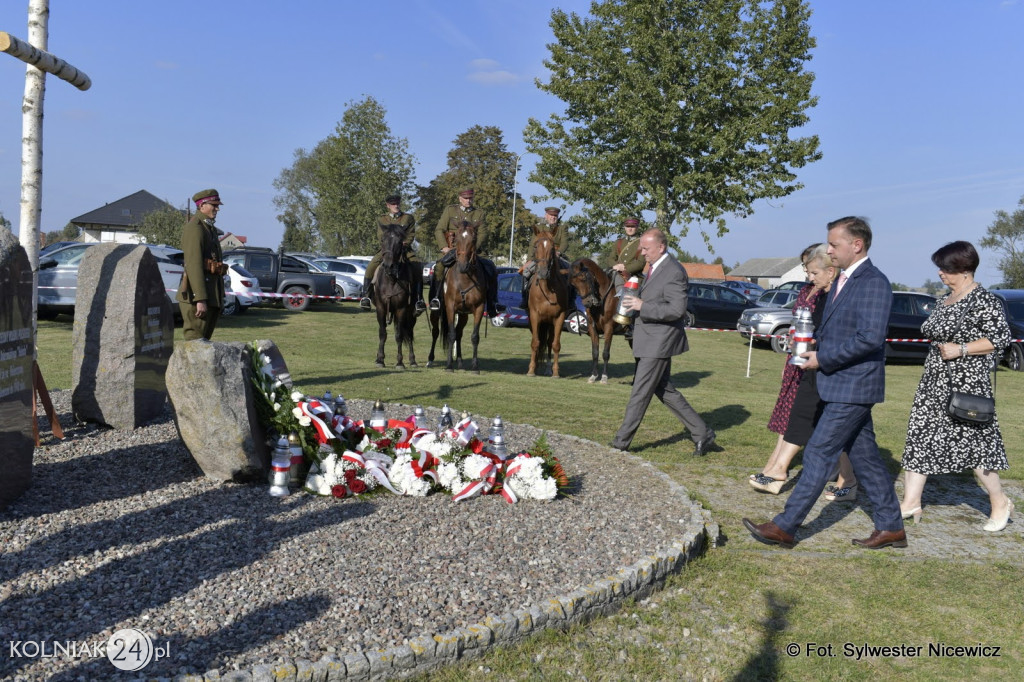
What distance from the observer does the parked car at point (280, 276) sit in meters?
25.9

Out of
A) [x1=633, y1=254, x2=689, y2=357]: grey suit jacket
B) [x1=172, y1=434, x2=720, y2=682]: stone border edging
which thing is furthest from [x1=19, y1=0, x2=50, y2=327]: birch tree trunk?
[x1=633, y1=254, x2=689, y2=357]: grey suit jacket

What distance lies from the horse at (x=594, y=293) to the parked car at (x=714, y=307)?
12.6 meters

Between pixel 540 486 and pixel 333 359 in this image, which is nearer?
pixel 540 486

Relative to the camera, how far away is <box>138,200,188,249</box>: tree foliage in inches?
2245

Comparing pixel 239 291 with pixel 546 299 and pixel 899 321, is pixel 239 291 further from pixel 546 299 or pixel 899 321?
pixel 899 321

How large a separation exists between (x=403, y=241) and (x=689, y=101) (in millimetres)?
21574

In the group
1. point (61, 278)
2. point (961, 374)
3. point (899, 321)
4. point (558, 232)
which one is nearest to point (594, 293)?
point (558, 232)

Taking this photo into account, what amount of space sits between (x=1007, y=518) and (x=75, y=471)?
6.93m

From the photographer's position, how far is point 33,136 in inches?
242

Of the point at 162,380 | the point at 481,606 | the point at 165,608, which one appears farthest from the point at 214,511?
the point at 162,380

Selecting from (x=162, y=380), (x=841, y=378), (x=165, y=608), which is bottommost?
(x=165, y=608)

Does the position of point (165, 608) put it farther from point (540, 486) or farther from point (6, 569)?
point (540, 486)

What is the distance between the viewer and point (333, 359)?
14.4 meters

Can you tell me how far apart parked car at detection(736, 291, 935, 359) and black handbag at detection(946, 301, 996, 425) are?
47.4 ft
